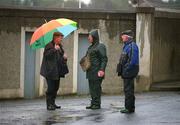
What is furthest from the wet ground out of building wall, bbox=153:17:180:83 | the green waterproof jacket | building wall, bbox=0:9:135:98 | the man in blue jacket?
building wall, bbox=153:17:180:83

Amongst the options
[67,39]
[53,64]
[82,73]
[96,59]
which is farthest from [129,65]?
[82,73]

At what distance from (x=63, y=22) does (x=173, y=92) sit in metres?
6.52

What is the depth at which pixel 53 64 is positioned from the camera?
465 inches

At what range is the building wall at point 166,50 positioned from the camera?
19.0 meters

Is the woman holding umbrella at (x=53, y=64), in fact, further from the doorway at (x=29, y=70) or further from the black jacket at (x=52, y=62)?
the doorway at (x=29, y=70)

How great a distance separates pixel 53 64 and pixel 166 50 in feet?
28.6

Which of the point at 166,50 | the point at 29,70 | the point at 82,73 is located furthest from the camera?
the point at 166,50

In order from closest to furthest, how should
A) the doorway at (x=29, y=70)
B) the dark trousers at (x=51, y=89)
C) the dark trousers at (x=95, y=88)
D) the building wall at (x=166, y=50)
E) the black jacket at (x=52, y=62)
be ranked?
the black jacket at (x=52, y=62), the dark trousers at (x=51, y=89), the dark trousers at (x=95, y=88), the doorway at (x=29, y=70), the building wall at (x=166, y=50)

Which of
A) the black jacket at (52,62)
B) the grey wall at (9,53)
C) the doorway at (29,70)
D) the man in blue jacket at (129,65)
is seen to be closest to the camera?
the man in blue jacket at (129,65)

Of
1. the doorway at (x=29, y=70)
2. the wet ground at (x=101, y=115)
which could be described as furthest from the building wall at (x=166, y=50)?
the wet ground at (x=101, y=115)

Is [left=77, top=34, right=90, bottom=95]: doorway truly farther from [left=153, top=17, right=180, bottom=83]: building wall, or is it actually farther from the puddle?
the puddle

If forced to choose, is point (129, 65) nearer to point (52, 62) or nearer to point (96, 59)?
point (96, 59)

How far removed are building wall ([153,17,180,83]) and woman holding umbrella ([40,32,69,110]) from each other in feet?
24.0

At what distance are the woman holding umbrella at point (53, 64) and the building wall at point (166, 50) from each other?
24.0ft
